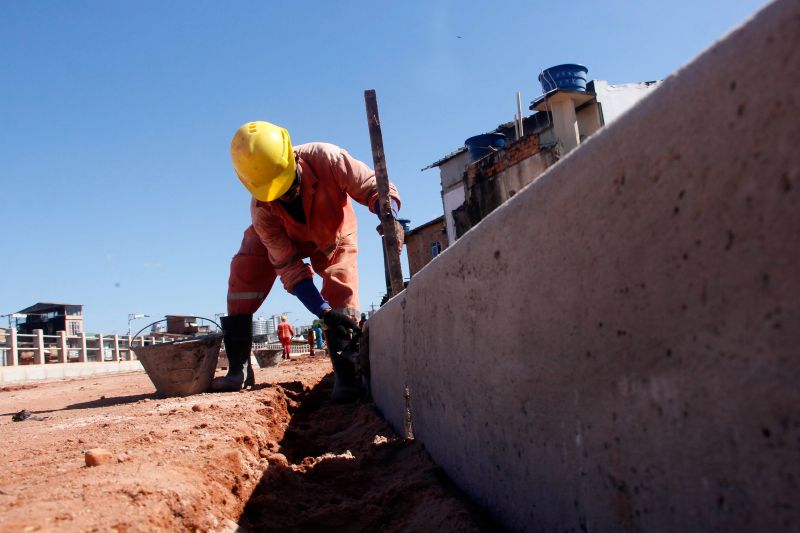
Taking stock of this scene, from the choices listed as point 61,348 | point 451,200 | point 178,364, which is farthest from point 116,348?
point 178,364

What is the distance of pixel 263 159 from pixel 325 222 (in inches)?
35.4

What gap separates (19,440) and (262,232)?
266cm

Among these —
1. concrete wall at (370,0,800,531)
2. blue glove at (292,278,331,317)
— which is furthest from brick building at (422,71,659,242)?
concrete wall at (370,0,800,531)

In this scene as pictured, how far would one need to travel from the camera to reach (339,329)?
16.8 feet

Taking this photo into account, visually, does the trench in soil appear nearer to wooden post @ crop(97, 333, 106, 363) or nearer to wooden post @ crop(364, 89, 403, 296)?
wooden post @ crop(364, 89, 403, 296)

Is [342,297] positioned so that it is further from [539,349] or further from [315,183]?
[539,349]

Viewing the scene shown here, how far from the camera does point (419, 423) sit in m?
2.64

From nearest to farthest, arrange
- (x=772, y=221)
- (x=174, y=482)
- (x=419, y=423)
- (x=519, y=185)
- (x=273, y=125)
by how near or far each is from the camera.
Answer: (x=772, y=221) → (x=174, y=482) → (x=419, y=423) → (x=273, y=125) → (x=519, y=185)

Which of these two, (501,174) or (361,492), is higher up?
(501,174)

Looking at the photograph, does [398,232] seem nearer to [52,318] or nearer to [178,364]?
[178,364]

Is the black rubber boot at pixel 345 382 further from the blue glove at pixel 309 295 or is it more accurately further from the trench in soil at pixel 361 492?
the trench in soil at pixel 361 492

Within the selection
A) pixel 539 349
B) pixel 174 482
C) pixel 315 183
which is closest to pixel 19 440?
pixel 174 482

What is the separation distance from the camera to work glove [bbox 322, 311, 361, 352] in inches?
201

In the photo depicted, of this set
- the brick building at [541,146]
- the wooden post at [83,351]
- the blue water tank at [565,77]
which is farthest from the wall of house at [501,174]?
the wooden post at [83,351]
